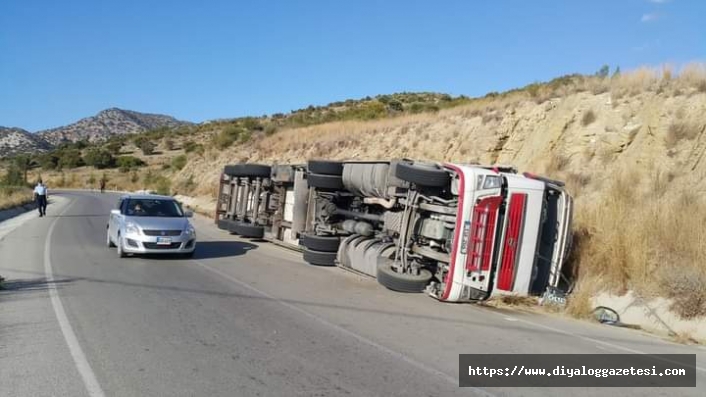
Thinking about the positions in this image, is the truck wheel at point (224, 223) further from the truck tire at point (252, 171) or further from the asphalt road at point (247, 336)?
the asphalt road at point (247, 336)

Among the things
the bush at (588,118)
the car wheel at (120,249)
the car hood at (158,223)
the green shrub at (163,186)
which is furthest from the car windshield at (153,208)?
the green shrub at (163,186)

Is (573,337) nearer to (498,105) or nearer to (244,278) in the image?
(244,278)

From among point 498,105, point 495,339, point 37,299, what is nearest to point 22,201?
point 498,105

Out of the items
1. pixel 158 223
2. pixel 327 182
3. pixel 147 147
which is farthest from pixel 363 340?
pixel 147 147

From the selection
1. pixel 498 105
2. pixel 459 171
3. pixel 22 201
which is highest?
pixel 498 105

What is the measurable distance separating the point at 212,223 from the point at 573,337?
2163 cm

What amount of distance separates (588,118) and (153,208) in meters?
12.7

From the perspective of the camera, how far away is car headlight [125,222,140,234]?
45.5ft

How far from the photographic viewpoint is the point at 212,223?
2755cm

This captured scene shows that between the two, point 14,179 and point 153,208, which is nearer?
point 153,208

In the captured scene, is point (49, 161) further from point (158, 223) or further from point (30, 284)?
point (30, 284)

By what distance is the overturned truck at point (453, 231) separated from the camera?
9922mm

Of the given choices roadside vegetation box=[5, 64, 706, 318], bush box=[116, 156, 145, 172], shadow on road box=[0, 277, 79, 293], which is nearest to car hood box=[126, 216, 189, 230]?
shadow on road box=[0, 277, 79, 293]

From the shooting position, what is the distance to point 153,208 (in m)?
15.2
